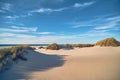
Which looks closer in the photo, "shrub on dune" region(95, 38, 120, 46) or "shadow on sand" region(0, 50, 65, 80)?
"shadow on sand" region(0, 50, 65, 80)

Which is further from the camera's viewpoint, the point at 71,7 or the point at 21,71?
the point at 71,7

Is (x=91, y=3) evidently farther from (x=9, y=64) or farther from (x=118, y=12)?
(x=9, y=64)

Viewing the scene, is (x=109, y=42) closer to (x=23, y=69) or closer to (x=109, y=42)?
(x=109, y=42)

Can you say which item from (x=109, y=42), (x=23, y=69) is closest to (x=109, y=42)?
(x=109, y=42)

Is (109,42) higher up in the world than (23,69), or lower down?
higher up

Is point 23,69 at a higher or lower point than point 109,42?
lower

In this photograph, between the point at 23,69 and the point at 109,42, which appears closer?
the point at 23,69

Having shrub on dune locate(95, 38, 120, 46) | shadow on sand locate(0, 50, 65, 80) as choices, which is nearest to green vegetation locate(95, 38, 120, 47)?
shrub on dune locate(95, 38, 120, 46)

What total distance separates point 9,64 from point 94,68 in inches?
68.7

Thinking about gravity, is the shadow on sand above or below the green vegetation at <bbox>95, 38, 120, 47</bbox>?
below

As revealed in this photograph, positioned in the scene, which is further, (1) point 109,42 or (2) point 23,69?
(1) point 109,42

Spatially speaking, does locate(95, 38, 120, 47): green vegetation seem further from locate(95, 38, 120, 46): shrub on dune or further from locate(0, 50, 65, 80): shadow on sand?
locate(0, 50, 65, 80): shadow on sand

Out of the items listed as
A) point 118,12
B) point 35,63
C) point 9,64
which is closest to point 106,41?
point 118,12

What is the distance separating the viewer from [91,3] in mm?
3908
